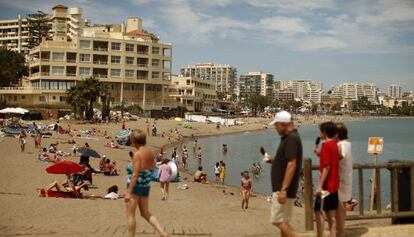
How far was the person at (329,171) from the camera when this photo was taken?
6.26m

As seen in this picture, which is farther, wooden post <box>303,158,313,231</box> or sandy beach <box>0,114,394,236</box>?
sandy beach <box>0,114,394,236</box>

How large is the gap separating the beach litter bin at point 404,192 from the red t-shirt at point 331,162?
2139 mm

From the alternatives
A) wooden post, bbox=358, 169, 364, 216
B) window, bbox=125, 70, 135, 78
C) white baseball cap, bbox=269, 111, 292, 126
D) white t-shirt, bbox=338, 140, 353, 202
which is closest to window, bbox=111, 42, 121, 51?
window, bbox=125, 70, 135, 78

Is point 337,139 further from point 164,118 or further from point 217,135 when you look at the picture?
point 164,118

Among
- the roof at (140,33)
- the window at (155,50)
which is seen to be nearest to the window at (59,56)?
the roof at (140,33)

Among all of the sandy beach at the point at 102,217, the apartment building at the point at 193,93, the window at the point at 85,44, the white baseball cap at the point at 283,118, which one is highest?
the window at the point at 85,44

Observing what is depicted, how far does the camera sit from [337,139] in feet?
21.7

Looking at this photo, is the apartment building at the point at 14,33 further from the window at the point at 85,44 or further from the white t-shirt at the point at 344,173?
the white t-shirt at the point at 344,173

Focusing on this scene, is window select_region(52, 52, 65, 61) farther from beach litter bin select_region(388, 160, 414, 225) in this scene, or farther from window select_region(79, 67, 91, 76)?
beach litter bin select_region(388, 160, 414, 225)

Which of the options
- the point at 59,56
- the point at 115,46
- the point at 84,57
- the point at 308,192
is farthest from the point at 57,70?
the point at 308,192

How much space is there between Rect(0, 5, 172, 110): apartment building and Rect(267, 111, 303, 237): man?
7238 cm

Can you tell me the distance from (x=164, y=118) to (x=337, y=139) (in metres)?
76.0

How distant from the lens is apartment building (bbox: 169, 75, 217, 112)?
348 ft

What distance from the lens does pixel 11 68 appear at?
7875 cm
